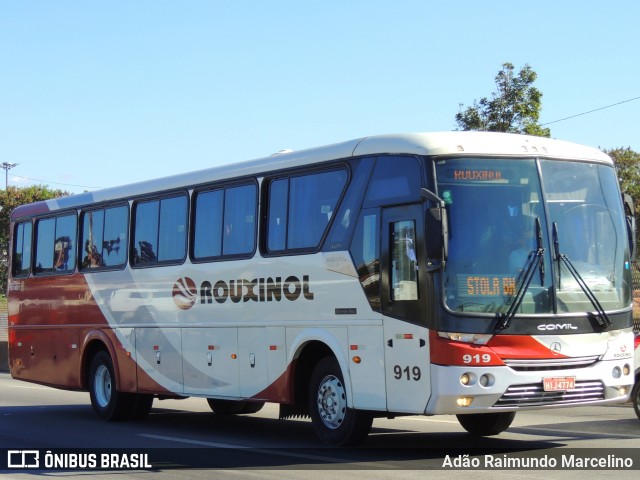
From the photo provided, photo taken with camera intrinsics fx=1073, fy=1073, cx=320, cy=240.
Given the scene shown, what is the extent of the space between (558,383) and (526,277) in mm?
1160

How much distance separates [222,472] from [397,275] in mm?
2820

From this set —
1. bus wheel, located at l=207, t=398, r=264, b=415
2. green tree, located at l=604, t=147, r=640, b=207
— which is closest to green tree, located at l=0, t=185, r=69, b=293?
green tree, located at l=604, t=147, r=640, b=207

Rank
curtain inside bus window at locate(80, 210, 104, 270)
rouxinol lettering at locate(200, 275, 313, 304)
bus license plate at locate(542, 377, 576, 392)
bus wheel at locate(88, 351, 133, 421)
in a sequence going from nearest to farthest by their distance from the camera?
bus license plate at locate(542, 377, 576, 392) → rouxinol lettering at locate(200, 275, 313, 304) → bus wheel at locate(88, 351, 133, 421) → curtain inside bus window at locate(80, 210, 104, 270)

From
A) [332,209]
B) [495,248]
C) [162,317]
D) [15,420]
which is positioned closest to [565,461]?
[495,248]

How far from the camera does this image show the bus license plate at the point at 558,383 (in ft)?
36.7

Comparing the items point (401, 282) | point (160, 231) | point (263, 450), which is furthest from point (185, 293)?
point (401, 282)

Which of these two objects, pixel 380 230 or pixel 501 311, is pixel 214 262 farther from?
pixel 501 311

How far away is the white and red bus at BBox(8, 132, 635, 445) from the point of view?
11.1m

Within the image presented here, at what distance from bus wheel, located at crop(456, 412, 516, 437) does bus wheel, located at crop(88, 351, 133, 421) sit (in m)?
6.31

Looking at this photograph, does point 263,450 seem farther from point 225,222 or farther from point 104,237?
point 104,237

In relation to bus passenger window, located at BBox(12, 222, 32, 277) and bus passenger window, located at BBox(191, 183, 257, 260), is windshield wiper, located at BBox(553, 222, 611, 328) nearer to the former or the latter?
bus passenger window, located at BBox(191, 183, 257, 260)

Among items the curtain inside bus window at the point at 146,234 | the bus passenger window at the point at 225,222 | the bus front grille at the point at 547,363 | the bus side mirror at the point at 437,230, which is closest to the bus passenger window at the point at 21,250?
the curtain inside bus window at the point at 146,234

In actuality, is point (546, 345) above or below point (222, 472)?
above

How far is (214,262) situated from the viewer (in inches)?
594
